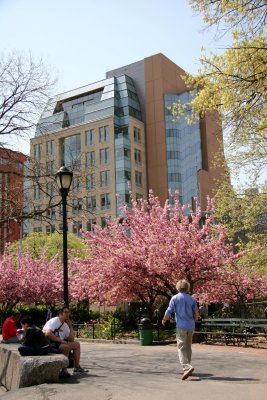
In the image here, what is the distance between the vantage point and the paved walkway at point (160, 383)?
23.0 feet

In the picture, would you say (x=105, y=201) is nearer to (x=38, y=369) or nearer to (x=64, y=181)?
(x=64, y=181)

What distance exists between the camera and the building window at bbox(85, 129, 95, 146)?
84.3m

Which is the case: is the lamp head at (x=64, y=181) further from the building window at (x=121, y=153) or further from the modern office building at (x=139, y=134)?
the building window at (x=121, y=153)

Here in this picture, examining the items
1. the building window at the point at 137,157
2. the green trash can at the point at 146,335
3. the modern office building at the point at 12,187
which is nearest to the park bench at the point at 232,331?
the green trash can at the point at 146,335

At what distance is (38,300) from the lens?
127 ft

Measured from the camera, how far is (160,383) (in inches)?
328

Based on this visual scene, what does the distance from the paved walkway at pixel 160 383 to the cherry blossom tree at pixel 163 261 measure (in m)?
8.24

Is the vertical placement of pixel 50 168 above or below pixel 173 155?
below

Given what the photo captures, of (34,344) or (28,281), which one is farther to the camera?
(28,281)

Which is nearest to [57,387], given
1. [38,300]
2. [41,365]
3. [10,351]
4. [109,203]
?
[41,365]

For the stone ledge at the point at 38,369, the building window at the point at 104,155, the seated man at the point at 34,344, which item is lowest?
the stone ledge at the point at 38,369

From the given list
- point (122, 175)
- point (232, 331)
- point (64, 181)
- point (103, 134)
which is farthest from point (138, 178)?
point (64, 181)

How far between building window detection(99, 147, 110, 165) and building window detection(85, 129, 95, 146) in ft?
8.50

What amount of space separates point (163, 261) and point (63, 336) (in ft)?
35.0
